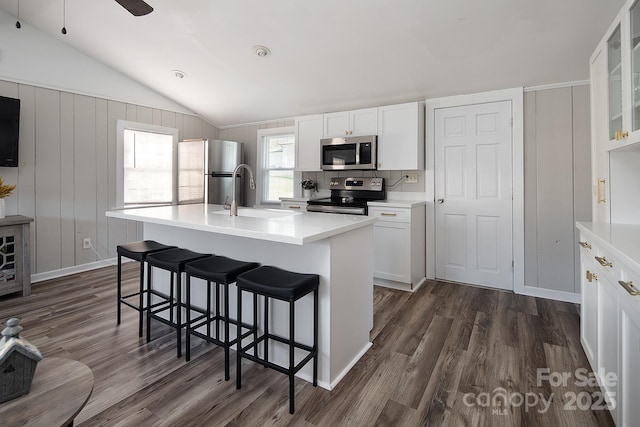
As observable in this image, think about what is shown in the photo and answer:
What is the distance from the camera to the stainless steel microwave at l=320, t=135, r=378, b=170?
3.86m

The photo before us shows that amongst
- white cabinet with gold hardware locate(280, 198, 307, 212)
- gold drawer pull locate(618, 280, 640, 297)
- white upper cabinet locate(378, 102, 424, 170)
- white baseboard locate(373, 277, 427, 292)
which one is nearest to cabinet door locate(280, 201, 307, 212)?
white cabinet with gold hardware locate(280, 198, 307, 212)

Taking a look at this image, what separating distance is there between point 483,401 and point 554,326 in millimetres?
1318

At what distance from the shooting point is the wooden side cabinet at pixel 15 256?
3137mm

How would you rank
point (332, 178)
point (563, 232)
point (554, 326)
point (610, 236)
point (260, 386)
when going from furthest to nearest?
point (332, 178) → point (563, 232) → point (554, 326) → point (260, 386) → point (610, 236)

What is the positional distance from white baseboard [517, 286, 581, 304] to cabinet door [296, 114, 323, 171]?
110 inches

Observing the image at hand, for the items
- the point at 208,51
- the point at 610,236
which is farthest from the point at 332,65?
the point at 610,236

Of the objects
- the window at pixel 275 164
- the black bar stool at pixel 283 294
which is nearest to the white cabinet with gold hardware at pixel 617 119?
the black bar stool at pixel 283 294

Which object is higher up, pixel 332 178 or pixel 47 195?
pixel 332 178

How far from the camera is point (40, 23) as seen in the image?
11.6 ft

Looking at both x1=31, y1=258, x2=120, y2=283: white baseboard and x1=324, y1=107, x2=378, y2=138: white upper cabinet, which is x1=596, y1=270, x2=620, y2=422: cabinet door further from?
x1=31, y1=258, x2=120, y2=283: white baseboard

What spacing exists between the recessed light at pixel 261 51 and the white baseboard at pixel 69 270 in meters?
3.29

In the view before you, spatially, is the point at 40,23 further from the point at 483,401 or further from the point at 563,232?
the point at 563,232

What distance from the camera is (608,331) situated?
61.7 inches

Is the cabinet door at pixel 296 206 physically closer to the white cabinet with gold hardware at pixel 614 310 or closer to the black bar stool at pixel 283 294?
the black bar stool at pixel 283 294
